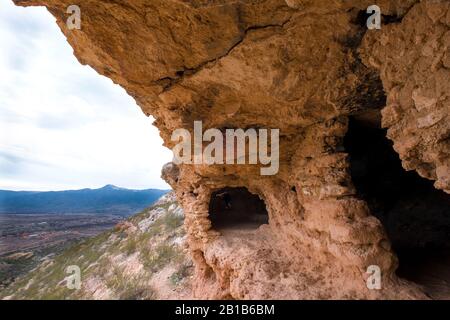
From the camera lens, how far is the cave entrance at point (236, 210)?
7.81 m

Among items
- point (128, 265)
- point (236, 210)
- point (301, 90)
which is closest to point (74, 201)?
point (128, 265)

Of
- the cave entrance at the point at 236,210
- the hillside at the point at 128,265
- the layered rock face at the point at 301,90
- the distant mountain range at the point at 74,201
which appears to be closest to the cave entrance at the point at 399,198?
the layered rock face at the point at 301,90

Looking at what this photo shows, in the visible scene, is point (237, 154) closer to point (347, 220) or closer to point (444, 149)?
point (347, 220)

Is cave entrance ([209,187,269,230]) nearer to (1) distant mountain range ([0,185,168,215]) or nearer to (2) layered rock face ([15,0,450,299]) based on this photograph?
(2) layered rock face ([15,0,450,299])

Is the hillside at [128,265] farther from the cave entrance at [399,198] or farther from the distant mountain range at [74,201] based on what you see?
the distant mountain range at [74,201]

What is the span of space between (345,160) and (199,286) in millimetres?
5038

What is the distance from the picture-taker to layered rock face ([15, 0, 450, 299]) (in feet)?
9.51

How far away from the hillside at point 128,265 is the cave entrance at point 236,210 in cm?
403

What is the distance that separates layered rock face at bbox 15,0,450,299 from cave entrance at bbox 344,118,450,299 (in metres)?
1.47

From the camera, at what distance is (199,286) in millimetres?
7305

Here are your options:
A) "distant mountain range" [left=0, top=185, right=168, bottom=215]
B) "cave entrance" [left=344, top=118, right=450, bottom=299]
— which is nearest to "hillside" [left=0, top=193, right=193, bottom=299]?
"cave entrance" [left=344, top=118, right=450, bottom=299]

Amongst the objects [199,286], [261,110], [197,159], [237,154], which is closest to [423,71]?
[261,110]

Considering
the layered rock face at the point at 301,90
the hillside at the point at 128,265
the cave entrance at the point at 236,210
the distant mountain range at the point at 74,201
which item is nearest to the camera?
the layered rock face at the point at 301,90

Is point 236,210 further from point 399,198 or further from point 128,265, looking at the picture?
point 128,265
